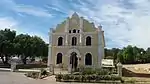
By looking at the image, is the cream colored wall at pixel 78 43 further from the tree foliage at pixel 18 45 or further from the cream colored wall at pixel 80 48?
the tree foliage at pixel 18 45

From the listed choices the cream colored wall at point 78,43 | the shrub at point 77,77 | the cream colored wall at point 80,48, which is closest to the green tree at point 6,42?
the cream colored wall at point 80,48

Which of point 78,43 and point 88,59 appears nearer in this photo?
point 88,59

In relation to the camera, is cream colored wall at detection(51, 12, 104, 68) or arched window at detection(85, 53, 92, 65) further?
arched window at detection(85, 53, 92, 65)

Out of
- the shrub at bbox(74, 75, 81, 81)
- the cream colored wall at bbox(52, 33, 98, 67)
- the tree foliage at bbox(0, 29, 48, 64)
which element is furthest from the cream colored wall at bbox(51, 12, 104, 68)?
the tree foliage at bbox(0, 29, 48, 64)

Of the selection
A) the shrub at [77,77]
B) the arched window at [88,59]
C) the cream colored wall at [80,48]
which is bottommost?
Result: the shrub at [77,77]

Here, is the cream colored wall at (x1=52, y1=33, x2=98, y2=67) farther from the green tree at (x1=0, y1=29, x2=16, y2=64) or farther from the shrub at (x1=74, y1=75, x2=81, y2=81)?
the green tree at (x1=0, y1=29, x2=16, y2=64)

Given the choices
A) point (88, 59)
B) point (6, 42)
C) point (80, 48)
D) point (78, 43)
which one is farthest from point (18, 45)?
point (88, 59)

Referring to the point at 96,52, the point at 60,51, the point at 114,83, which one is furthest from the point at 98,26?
the point at 114,83

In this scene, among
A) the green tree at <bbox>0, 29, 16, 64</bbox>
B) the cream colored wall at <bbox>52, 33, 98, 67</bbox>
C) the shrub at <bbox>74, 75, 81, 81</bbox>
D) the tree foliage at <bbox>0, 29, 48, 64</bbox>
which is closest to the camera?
the shrub at <bbox>74, 75, 81, 81</bbox>

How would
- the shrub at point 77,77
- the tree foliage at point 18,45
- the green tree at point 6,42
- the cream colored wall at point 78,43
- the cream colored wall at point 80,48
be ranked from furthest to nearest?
the tree foliage at point 18,45 → the green tree at point 6,42 → the cream colored wall at point 78,43 → the cream colored wall at point 80,48 → the shrub at point 77,77

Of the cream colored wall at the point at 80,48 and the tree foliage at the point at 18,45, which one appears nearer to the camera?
the cream colored wall at the point at 80,48

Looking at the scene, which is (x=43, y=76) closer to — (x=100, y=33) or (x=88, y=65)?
(x=88, y=65)

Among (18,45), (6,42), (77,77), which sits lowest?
(77,77)

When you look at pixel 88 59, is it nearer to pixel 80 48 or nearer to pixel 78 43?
pixel 80 48
